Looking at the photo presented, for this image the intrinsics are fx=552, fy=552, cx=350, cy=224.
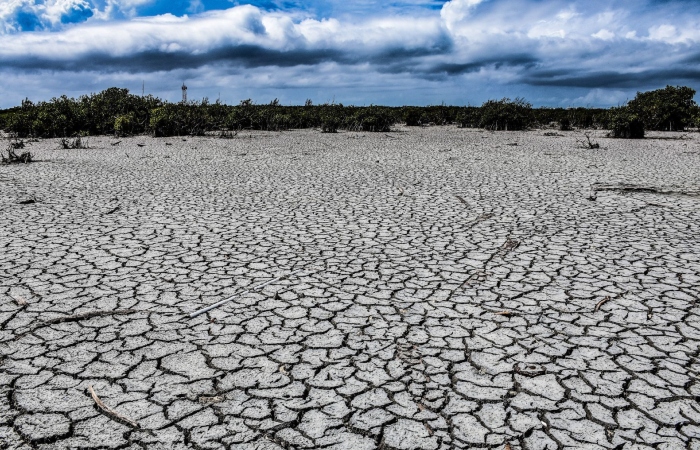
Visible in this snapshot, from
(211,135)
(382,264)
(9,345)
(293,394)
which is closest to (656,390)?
(293,394)

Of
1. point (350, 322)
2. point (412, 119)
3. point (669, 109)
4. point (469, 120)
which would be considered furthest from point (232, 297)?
point (412, 119)

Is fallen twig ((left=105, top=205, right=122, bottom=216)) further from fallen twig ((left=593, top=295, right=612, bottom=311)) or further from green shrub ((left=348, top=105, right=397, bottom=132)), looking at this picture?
green shrub ((left=348, top=105, right=397, bottom=132))

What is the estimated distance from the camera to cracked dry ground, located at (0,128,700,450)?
8.57 ft

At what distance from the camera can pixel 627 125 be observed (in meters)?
22.3

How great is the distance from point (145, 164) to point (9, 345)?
9.94 meters

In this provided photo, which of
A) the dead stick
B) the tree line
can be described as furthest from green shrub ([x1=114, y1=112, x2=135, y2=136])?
the dead stick

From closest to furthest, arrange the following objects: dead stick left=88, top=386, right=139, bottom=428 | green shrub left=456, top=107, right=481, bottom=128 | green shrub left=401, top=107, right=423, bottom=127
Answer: dead stick left=88, top=386, right=139, bottom=428, green shrub left=456, top=107, right=481, bottom=128, green shrub left=401, top=107, right=423, bottom=127

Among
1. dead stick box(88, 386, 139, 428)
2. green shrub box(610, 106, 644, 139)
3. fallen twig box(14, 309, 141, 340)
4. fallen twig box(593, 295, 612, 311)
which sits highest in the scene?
green shrub box(610, 106, 644, 139)

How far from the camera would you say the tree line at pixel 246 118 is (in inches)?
826

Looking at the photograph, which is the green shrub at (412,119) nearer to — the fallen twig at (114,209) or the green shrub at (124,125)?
the green shrub at (124,125)

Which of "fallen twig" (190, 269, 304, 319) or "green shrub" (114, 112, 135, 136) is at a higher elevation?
"green shrub" (114, 112, 135, 136)

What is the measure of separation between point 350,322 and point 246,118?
22.7m

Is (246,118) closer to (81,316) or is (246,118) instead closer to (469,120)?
(469,120)

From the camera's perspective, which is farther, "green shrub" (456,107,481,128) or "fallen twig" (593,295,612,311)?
"green shrub" (456,107,481,128)
